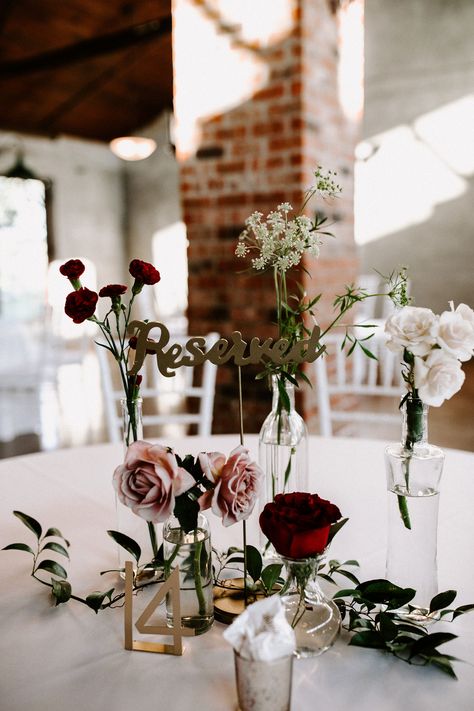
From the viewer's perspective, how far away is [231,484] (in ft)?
2.65

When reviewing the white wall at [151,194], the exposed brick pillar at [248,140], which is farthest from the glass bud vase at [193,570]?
the white wall at [151,194]

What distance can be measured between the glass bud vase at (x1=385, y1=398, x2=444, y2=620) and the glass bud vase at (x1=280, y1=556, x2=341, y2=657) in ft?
0.39

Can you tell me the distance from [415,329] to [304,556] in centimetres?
32

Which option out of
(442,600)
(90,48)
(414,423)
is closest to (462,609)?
(442,600)

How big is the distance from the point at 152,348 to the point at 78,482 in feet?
2.18

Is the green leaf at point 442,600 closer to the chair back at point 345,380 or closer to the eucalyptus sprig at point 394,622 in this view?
the eucalyptus sprig at point 394,622

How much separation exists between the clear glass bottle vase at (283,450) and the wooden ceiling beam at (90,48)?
21.6 feet

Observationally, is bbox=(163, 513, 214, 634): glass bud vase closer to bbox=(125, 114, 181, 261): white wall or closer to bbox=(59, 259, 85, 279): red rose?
bbox=(59, 259, 85, 279): red rose

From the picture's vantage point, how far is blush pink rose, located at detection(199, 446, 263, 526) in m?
0.81

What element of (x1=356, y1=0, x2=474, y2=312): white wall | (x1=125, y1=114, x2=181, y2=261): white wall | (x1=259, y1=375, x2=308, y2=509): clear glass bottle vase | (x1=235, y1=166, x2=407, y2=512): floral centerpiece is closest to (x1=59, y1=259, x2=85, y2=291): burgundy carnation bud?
(x1=235, y1=166, x2=407, y2=512): floral centerpiece

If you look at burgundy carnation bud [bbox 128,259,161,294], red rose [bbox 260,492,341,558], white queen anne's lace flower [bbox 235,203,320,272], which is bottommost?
red rose [bbox 260,492,341,558]

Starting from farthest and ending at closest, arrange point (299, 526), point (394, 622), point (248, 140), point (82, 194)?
point (82, 194) < point (248, 140) < point (394, 622) < point (299, 526)

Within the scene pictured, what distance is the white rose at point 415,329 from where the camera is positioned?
32.5 inches

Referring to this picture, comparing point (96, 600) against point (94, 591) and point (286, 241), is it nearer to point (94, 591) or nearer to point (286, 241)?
point (94, 591)
